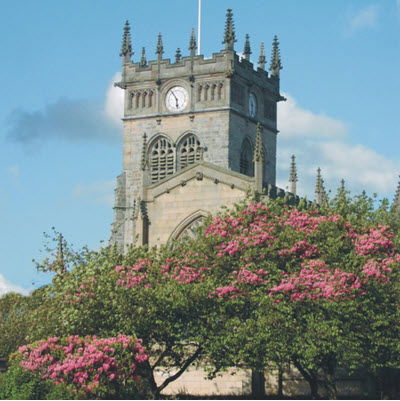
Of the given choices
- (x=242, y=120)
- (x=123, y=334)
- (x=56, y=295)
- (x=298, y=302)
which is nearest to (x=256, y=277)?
(x=298, y=302)

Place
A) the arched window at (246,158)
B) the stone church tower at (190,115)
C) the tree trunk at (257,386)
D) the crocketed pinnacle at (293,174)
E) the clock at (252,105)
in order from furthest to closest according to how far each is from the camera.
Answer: the clock at (252,105) < the arched window at (246,158) < the stone church tower at (190,115) < the crocketed pinnacle at (293,174) < the tree trunk at (257,386)

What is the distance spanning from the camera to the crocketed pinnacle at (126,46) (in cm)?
9000

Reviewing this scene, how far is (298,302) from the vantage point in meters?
41.9

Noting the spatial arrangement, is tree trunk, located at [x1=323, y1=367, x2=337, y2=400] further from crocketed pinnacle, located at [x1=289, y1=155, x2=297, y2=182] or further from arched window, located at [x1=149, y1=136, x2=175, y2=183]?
arched window, located at [x1=149, y1=136, x2=175, y2=183]

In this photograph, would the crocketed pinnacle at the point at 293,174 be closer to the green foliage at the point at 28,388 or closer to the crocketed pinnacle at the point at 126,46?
the crocketed pinnacle at the point at 126,46

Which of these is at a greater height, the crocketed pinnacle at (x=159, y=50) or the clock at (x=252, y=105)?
the crocketed pinnacle at (x=159, y=50)

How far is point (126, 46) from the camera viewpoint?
9056cm

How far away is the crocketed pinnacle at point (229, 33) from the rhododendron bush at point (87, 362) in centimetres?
4799

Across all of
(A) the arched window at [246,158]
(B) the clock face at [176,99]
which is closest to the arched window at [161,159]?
(B) the clock face at [176,99]

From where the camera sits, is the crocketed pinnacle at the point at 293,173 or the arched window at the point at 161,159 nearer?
the crocketed pinnacle at the point at 293,173

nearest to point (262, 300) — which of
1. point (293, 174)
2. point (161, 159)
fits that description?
point (293, 174)

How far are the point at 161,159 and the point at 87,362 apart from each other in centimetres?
4941

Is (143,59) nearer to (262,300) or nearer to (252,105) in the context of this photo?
(252,105)

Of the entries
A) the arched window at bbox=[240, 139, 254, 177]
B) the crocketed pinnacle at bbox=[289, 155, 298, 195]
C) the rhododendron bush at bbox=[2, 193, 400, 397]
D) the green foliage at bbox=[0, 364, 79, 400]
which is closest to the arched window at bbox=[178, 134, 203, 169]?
the arched window at bbox=[240, 139, 254, 177]
